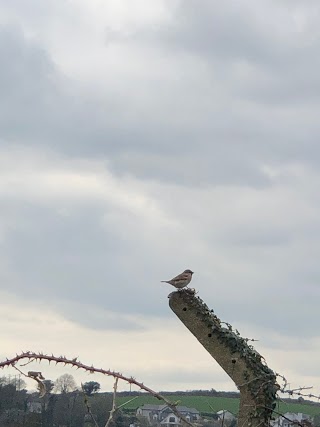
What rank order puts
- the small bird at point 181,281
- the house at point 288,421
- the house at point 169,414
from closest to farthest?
the house at point 169,414 → the house at point 288,421 → the small bird at point 181,281

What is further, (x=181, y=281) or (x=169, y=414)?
(x=181, y=281)

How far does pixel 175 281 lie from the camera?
211 inches

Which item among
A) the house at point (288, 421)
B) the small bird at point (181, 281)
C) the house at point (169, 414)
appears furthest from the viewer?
the small bird at point (181, 281)

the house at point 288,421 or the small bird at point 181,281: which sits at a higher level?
the small bird at point 181,281

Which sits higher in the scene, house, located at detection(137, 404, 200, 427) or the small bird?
the small bird

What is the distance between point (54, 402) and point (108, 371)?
4.66 meters

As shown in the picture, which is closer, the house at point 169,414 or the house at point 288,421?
the house at point 169,414

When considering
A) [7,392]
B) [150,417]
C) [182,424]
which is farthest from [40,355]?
[7,392]

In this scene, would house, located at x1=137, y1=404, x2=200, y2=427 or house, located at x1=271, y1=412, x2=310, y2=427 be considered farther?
house, located at x1=271, y1=412, x2=310, y2=427

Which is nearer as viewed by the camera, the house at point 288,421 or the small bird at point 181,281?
the house at point 288,421

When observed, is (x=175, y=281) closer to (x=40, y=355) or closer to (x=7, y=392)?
(x=40, y=355)

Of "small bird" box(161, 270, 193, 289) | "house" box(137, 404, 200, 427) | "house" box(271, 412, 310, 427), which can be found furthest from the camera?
"small bird" box(161, 270, 193, 289)

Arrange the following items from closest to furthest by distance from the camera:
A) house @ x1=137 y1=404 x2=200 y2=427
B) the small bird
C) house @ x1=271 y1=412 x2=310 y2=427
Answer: house @ x1=137 y1=404 x2=200 y2=427 → house @ x1=271 y1=412 x2=310 y2=427 → the small bird

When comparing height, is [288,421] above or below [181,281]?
below
